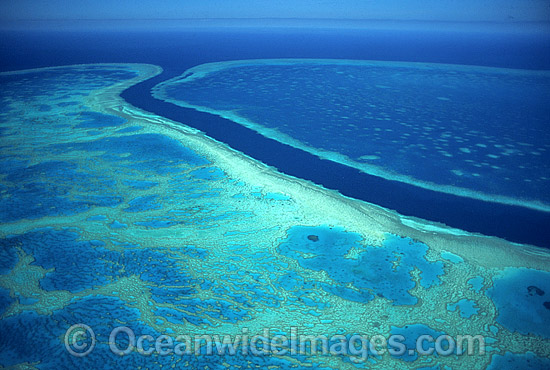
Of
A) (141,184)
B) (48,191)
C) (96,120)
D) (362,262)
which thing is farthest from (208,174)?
(96,120)

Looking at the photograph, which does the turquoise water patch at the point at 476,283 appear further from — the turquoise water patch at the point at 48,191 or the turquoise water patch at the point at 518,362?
the turquoise water patch at the point at 48,191

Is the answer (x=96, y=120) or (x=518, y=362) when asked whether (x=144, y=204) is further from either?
(x=96, y=120)

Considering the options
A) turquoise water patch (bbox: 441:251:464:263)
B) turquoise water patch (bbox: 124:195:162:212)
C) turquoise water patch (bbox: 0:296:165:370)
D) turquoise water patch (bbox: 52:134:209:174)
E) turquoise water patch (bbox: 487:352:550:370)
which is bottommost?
turquoise water patch (bbox: 487:352:550:370)

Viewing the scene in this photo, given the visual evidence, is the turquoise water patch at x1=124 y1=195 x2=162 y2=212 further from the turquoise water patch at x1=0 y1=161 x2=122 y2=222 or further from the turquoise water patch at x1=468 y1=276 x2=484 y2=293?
the turquoise water patch at x1=468 y1=276 x2=484 y2=293

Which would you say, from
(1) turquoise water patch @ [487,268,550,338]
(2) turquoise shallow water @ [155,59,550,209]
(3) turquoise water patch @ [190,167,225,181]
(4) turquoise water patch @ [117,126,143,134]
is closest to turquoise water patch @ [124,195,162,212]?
(3) turquoise water patch @ [190,167,225,181]

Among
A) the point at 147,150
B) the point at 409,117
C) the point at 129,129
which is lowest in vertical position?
the point at 147,150
